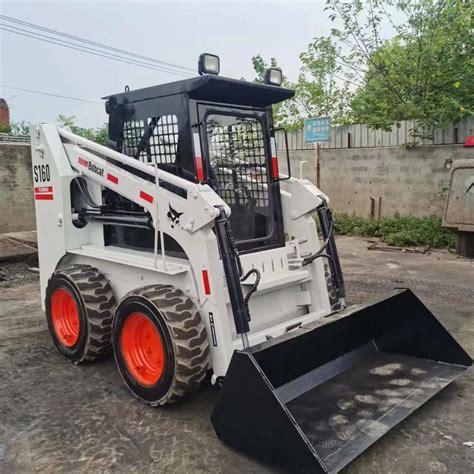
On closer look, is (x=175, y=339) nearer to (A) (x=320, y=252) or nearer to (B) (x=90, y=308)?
(B) (x=90, y=308)

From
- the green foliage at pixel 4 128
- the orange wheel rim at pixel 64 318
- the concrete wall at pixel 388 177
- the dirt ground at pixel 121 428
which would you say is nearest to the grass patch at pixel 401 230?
the concrete wall at pixel 388 177

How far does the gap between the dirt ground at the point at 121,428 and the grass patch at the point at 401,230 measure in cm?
482

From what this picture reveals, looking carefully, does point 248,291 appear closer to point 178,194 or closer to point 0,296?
point 178,194

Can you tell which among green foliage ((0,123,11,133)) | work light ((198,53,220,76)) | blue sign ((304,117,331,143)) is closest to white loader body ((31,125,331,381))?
work light ((198,53,220,76))

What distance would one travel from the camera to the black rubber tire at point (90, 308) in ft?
12.1

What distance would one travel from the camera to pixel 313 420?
2816mm

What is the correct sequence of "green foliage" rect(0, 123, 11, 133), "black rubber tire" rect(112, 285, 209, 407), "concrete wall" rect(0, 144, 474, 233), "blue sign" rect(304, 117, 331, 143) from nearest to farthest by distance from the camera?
"black rubber tire" rect(112, 285, 209, 407)
"concrete wall" rect(0, 144, 474, 233)
"blue sign" rect(304, 117, 331, 143)
"green foliage" rect(0, 123, 11, 133)

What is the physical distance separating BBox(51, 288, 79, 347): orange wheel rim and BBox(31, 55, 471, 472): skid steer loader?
0.01m

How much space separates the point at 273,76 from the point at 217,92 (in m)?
0.64

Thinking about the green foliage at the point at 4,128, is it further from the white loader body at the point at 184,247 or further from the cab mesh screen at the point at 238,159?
the cab mesh screen at the point at 238,159

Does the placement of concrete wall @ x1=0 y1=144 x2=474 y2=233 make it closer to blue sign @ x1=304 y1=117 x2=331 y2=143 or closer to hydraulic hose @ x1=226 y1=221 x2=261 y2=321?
blue sign @ x1=304 y1=117 x2=331 y2=143

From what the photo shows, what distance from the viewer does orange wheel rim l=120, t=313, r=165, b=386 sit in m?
3.27

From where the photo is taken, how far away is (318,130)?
1014 centimetres

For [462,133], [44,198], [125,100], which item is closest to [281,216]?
[125,100]
